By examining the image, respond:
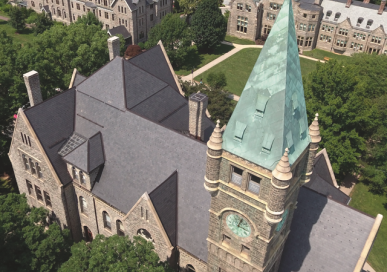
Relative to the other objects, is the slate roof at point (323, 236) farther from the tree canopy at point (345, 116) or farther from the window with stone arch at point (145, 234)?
the tree canopy at point (345, 116)

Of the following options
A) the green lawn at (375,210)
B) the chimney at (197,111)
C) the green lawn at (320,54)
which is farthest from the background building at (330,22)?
the chimney at (197,111)

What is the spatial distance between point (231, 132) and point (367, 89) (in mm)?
46112

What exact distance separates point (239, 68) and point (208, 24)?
43.1 ft

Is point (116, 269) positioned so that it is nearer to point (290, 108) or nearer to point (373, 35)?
point (290, 108)

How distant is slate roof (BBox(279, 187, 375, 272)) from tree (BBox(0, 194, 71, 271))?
19.9m

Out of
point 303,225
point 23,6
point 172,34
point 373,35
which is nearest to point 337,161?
point 303,225

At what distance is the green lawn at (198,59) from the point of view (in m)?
92.0

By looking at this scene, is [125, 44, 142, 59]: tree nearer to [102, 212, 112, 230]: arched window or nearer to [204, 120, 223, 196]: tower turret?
[102, 212, 112, 230]: arched window

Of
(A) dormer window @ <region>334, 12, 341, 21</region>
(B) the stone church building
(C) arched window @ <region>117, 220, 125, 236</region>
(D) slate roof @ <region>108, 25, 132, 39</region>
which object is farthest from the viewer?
(A) dormer window @ <region>334, 12, 341, 21</region>

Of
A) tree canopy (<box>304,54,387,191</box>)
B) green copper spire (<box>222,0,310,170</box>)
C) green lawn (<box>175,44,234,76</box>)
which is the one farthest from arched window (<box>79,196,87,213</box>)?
green lawn (<box>175,44,234,76</box>)

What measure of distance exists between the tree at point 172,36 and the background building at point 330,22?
24.5m

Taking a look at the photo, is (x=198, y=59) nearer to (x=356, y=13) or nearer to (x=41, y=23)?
(x=356, y=13)

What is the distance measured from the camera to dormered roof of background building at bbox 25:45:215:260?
33.8 metres

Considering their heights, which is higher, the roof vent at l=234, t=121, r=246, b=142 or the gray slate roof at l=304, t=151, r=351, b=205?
the roof vent at l=234, t=121, r=246, b=142
